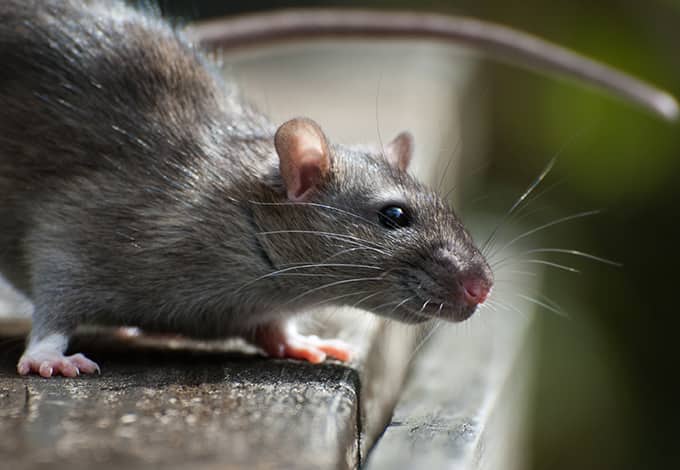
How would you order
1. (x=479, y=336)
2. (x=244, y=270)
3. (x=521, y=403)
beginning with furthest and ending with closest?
(x=521, y=403) → (x=479, y=336) → (x=244, y=270)

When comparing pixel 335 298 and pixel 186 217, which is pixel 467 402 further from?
pixel 186 217

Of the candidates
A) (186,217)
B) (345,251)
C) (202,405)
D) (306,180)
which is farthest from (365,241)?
(202,405)

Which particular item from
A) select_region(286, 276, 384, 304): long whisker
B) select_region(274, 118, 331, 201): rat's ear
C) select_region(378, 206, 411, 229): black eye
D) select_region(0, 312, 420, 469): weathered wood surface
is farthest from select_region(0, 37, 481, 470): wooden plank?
select_region(274, 118, 331, 201): rat's ear

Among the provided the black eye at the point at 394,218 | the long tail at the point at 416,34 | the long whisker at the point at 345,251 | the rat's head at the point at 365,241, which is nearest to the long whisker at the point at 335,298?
the rat's head at the point at 365,241

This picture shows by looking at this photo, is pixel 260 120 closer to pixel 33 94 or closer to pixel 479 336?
pixel 33 94

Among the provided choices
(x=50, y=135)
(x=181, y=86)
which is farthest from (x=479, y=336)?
(x=50, y=135)

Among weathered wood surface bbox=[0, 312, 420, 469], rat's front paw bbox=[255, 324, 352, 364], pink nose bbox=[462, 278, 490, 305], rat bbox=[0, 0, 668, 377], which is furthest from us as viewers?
rat's front paw bbox=[255, 324, 352, 364]

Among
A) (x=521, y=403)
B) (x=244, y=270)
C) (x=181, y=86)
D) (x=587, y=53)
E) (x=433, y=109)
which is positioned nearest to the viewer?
(x=244, y=270)

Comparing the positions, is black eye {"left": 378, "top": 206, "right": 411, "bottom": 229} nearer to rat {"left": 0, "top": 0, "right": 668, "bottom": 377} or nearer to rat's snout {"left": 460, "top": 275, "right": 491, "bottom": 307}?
rat {"left": 0, "top": 0, "right": 668, "bottom": 377}
